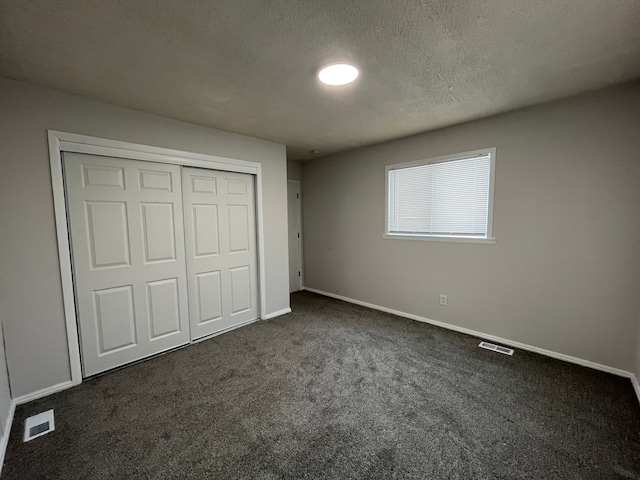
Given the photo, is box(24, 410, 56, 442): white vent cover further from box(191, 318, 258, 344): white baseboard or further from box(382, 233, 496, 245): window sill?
box(382, 233, 496, 245): window sill

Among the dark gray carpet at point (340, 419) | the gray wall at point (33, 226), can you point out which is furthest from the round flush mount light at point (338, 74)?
the dark gray carpet at point (340, 419)

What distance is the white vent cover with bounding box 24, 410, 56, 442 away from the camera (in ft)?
5.69

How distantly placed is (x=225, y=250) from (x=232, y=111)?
1537mm

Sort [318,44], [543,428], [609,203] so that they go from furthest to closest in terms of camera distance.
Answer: [609,203], [543,428], [318,44]

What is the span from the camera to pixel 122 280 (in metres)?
2.49

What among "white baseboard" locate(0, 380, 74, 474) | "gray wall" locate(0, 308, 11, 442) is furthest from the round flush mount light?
"white baseboard" locate(0, 380, 74, 474)

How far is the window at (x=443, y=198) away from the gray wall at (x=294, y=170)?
5.86ft

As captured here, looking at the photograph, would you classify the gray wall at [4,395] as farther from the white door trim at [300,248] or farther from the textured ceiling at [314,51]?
the white door trim at [300,248]

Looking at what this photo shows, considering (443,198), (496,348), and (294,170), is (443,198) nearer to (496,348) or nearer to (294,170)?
(496,348)

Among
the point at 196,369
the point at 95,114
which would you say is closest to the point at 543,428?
the point at 196,369

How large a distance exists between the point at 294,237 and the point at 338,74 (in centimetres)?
332

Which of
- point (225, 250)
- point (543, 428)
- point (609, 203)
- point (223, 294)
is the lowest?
point (543, 428)

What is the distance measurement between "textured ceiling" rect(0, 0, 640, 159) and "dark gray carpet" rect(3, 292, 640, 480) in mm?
2344

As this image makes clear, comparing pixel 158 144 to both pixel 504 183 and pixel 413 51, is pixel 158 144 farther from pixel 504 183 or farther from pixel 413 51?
pixel 504 183
